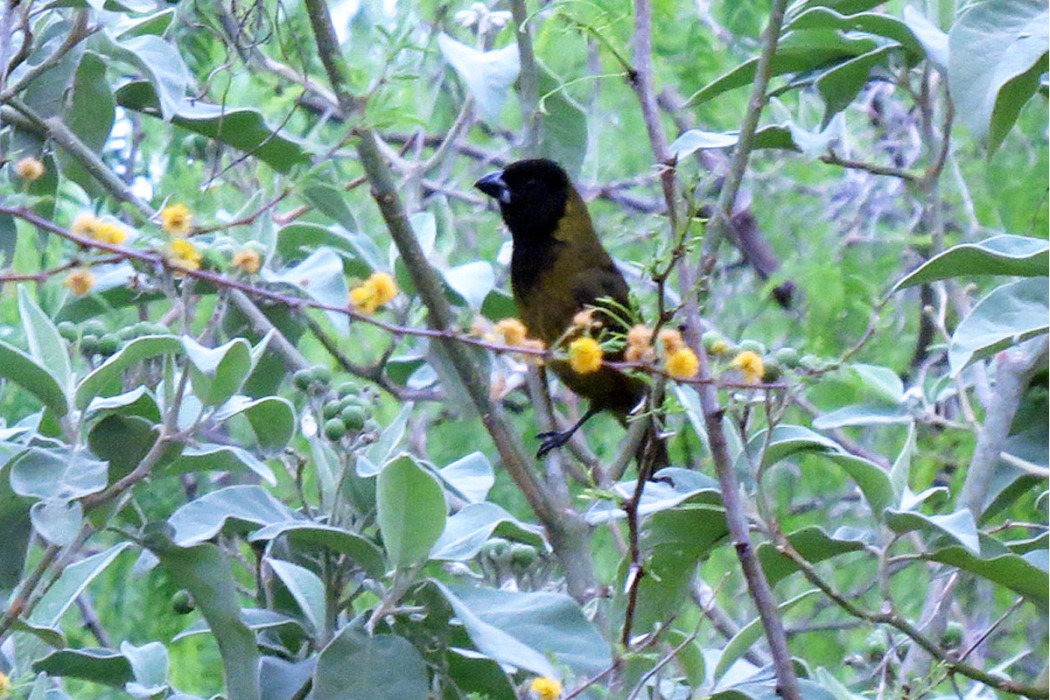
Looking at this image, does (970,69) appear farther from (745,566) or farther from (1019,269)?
(745,566)

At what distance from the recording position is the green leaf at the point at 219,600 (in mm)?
1693

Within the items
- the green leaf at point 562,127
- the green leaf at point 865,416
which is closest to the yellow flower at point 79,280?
the green leaf at point 562,127

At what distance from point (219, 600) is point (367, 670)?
20 centimetres

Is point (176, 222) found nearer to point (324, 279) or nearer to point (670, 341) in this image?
point (670, 341)

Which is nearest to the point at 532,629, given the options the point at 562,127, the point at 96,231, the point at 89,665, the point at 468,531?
the point at 468,531

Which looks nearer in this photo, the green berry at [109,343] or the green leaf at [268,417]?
the green leaf at [268,417]

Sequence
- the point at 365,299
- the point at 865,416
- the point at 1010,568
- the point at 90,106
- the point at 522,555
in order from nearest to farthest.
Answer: the point at 365,299
the point at 1010,568
the point at 522,555
the point at 90,106
the point at 865,416

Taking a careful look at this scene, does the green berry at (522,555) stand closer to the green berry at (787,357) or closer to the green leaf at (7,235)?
the green berry at (787,357)

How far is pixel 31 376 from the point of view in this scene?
1.71 m

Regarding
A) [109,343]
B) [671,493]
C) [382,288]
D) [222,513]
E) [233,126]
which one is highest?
[382,288]

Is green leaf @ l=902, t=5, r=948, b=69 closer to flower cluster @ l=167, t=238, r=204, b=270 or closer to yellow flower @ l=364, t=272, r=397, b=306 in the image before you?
yellow flower @ l=364, t=272, r=397, b=306

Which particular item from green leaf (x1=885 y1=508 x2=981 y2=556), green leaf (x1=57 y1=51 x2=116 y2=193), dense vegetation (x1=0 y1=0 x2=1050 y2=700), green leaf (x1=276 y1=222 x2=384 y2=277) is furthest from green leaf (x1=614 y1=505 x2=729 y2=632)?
green leaf (x1=57 y1=51 x2=116 y2=193)

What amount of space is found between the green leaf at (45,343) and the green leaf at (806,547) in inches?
36.6

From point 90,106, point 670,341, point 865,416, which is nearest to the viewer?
point 670,341
